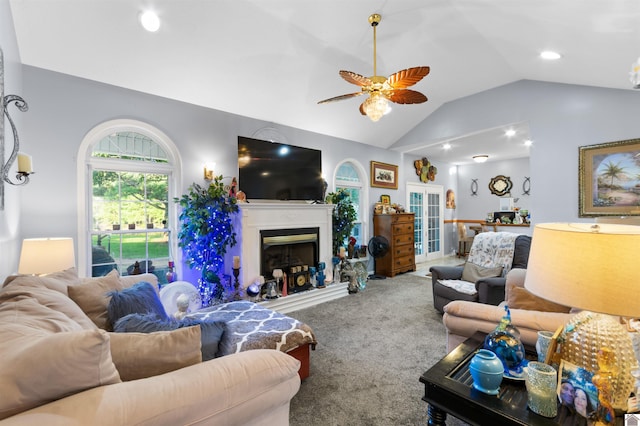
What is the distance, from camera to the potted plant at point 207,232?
3.48 metres

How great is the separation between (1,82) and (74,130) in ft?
5.17

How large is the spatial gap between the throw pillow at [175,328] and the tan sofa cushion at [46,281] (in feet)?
1.39

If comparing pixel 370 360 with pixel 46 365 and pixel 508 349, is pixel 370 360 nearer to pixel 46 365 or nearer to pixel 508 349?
pixel 508 349

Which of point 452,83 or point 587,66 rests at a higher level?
point 452,83

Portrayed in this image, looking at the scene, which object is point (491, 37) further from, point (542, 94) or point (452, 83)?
point (542, 94)

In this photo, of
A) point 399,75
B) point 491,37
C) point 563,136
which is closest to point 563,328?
point 399,75

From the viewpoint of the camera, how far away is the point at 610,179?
12.0 feet

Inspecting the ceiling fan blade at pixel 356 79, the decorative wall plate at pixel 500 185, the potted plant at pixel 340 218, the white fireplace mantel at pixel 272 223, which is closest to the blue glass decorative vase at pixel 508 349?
the ceiling fan blade at pixel 356 79

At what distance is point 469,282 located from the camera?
11.5ft

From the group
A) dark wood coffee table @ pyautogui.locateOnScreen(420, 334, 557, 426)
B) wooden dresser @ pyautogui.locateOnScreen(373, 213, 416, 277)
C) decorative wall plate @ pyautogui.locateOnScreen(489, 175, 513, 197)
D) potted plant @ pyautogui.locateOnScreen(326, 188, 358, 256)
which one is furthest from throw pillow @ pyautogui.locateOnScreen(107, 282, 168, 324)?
decorative wall plate @ pyautogui.locateOnScreen(489, 175, 513, 197)

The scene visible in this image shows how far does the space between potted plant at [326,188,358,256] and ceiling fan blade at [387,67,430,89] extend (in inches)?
99.4

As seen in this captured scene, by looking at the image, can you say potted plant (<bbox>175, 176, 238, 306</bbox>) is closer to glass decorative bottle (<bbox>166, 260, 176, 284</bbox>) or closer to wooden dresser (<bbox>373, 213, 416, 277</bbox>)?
glass decorative bottle (<bbox>166, 260, 176, 284</bbox>)

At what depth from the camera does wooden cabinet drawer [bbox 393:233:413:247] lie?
5767 millimetres

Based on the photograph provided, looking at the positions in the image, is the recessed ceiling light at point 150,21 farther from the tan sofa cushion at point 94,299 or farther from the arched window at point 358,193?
the arched window at point 358,193
